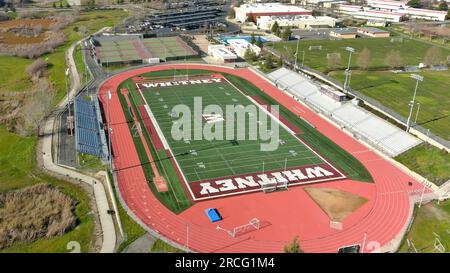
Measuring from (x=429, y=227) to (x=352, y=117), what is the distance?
82.7 ft

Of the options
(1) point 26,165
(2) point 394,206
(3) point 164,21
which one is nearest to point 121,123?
(1) point 26,165

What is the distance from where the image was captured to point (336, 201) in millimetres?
41375

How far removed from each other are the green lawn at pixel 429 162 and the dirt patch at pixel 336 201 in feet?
35.2

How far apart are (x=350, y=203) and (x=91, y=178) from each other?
2812 centimetres

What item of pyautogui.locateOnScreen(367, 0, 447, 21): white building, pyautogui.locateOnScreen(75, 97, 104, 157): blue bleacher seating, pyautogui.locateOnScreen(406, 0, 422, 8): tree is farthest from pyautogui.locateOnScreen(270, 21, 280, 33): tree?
pyautogui.locateOnScreen(406, 0, 422, 8): tree

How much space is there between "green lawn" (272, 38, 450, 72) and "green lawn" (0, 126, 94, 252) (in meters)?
58.4

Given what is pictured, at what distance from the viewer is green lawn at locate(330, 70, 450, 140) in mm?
59781

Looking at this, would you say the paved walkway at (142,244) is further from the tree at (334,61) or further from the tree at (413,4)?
the tree at (413,4)

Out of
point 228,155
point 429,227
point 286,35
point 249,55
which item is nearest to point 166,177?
point 228,155

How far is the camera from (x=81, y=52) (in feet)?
308

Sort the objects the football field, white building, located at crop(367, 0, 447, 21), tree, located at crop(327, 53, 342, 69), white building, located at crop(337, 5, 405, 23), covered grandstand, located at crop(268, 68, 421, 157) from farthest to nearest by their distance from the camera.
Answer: white building, located at crop(367, 0, 447, 21) → white building, located at crop(337, 5, 405, 23) → tree, located at crop(327, 53, 342, 69) → covered grandstand, located at crop(268, 68, 421, 157) → the football field

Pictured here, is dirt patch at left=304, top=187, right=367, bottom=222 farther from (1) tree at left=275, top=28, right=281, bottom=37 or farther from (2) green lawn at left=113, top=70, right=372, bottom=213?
(1) tree at left=275, top=28, right=281, bottom=37

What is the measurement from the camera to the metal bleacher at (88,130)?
4892 cm

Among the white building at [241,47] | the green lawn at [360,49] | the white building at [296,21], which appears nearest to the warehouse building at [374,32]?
the green lawn at [360,49]
